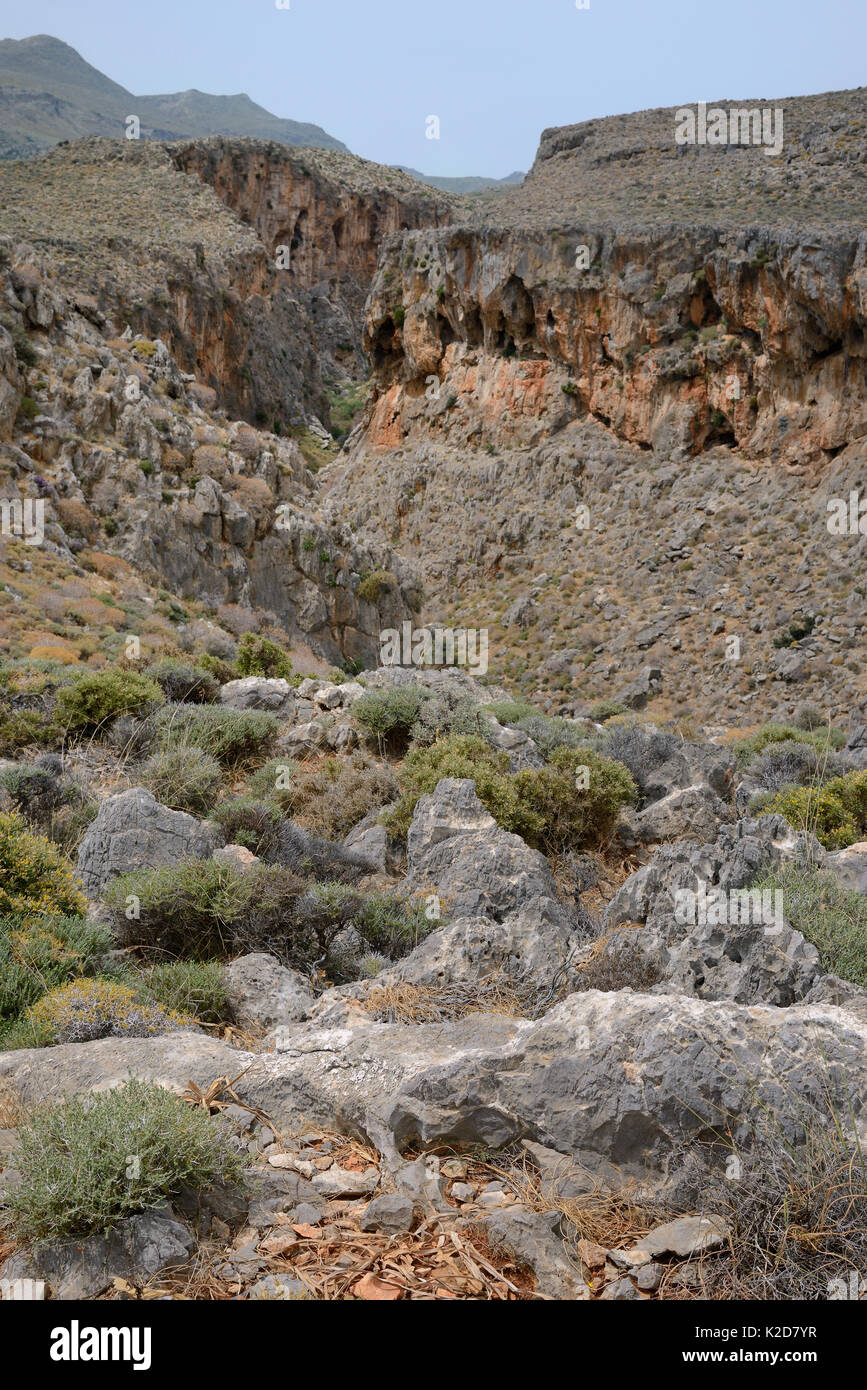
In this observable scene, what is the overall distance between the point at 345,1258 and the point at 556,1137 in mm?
769

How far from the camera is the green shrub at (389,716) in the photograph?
873 cm

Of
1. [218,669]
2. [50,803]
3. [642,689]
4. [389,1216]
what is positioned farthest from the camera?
[642,689]

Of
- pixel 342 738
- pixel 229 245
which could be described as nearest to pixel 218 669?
pixel 342 738

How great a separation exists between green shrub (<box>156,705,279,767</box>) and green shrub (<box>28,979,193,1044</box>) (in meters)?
3.98

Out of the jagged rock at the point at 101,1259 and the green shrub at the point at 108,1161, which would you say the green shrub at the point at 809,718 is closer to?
the green shrub at the point at 108,1161

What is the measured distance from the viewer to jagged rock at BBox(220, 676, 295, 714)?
9773mm

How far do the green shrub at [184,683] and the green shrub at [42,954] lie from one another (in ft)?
16.9

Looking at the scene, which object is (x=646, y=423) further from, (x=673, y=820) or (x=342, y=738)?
(x=673, y=820)

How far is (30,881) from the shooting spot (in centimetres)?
493

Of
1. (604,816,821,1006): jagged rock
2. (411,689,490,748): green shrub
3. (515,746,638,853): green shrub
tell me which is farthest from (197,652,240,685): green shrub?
(604,816,821,1006): jagged rock

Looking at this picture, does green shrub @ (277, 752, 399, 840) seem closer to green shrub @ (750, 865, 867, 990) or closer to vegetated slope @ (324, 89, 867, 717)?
green shrub @ (750, 865, 867, 990)

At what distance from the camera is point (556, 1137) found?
2.91m

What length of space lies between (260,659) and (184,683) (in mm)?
3644

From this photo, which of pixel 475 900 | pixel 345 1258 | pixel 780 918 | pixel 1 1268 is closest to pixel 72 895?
pixel 475 900
